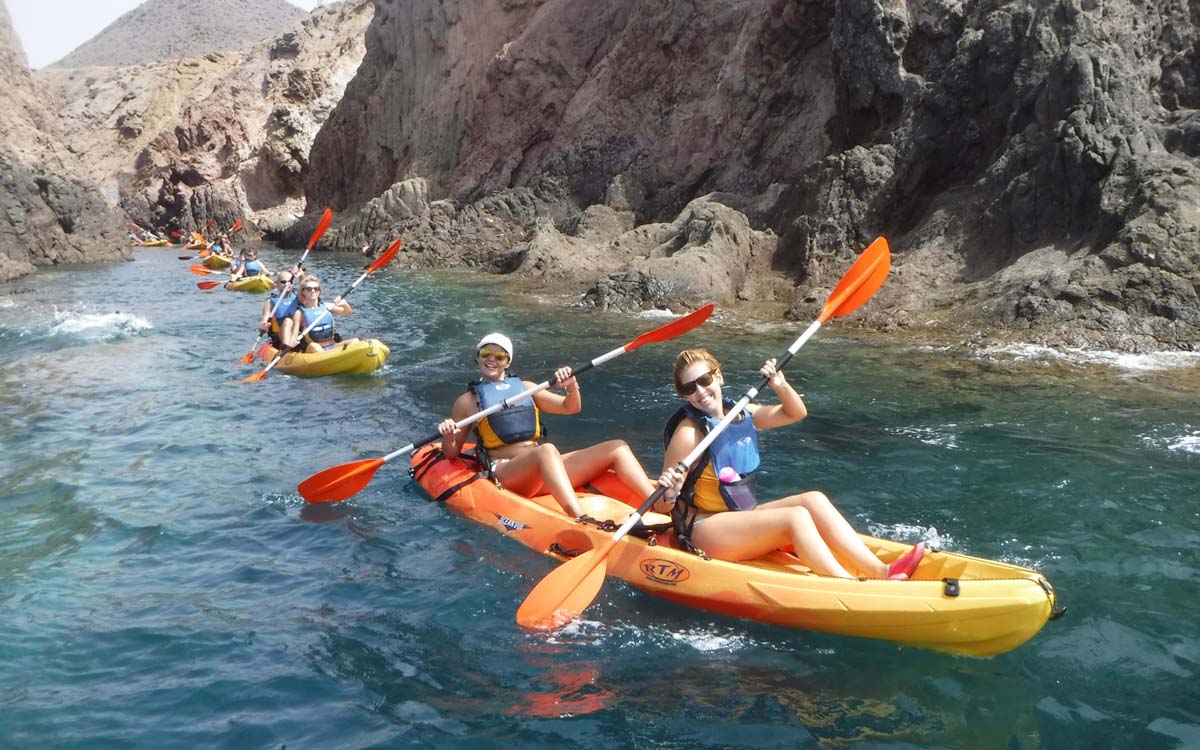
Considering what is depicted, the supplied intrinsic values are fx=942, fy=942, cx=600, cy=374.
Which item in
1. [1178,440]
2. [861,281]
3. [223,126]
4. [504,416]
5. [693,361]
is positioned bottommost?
[1178,440]

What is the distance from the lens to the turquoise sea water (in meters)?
3.89

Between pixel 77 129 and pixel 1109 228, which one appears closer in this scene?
pixel 1109 228

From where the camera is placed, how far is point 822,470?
6.96m

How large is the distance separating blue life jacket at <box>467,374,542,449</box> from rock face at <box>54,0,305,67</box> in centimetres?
11393

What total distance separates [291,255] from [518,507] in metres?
28.8

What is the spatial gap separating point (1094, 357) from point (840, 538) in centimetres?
677

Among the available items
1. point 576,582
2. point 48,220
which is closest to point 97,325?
point 576,582

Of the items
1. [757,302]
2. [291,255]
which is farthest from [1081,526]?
[291,255]

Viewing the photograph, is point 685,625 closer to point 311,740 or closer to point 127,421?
point 311,740

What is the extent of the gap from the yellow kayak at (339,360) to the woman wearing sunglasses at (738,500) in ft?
20.8

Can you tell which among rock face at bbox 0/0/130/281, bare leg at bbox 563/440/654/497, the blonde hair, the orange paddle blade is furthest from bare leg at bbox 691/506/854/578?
rock face at bbox 0/0/130/281

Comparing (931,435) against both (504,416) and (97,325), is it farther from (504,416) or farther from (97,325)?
(97,325)

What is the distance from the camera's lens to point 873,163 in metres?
14.7

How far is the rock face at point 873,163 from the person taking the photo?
11273mm
